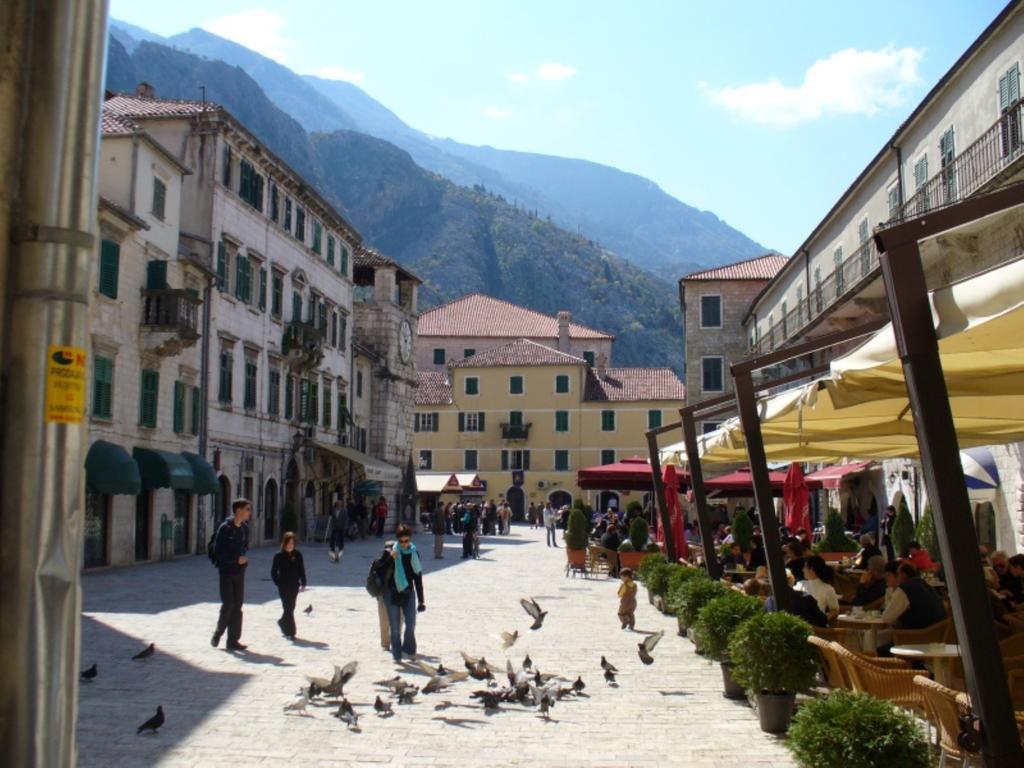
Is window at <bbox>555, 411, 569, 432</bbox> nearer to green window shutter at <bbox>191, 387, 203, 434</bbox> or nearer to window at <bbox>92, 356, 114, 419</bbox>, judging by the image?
green window shutter at <bbox>191, 387, 203, 434</bbox>

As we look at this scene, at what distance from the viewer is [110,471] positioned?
75.8ft

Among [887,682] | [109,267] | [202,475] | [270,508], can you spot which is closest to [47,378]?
[887,682]

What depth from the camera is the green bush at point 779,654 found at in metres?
8.20

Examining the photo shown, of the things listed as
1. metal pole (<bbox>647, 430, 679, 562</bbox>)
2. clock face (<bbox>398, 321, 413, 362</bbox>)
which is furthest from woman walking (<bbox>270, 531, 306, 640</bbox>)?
clock face (<bbox>398, 321, 413, 362</bbox>)

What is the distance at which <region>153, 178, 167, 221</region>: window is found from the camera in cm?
2767

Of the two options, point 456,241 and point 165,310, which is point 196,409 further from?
point 456,241

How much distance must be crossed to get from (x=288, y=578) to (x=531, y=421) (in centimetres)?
5777

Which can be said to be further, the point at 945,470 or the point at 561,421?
the point at 561,421

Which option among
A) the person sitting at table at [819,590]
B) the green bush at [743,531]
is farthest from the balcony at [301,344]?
the person sitting at table at [819,590]

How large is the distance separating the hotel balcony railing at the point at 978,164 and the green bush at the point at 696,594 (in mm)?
9914

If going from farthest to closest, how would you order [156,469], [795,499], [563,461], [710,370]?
[563,461] → [710,370] → [156,469] → [795,499]

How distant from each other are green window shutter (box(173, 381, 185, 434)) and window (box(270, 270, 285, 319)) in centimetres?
807

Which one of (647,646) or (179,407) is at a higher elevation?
A: (179,407)

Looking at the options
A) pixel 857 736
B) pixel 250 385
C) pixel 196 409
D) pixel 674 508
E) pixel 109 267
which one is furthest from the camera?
pixel 250 385
